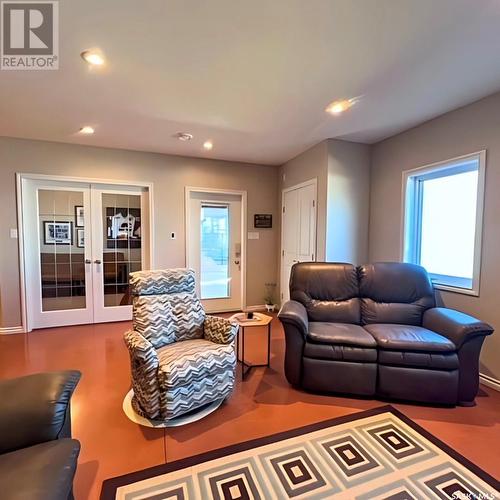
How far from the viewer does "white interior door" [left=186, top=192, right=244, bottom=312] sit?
462cm

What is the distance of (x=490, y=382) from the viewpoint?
8.39 feet

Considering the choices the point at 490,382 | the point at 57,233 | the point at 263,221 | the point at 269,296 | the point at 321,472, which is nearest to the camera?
the point at 321,472

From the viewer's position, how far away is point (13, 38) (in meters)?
1.88

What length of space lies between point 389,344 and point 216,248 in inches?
→ 121

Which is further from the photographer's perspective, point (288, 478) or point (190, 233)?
point (190, 233)

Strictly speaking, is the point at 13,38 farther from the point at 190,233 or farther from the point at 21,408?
the point at 190,233

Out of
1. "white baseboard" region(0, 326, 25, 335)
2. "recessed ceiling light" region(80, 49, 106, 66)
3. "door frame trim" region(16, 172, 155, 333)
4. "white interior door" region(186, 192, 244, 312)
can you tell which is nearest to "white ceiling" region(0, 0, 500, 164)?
"recessed ceiling light" region(80, 49, 106, 66)

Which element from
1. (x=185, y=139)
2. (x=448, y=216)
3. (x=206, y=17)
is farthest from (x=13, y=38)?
(x=448, y=216)

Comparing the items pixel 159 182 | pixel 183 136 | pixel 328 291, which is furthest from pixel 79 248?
pixel 328 291

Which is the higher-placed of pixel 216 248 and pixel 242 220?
pixel 242 220

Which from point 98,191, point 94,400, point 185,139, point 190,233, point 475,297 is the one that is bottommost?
point 94,400

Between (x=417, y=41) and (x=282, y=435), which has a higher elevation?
(x=417, y=41)

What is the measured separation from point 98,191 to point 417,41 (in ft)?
13.0

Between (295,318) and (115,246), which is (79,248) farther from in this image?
(295,318)
